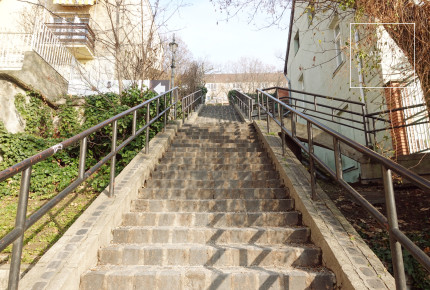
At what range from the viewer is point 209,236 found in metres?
2.71

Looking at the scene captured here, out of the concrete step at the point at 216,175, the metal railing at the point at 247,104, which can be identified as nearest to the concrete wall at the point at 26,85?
the concrete step at the point at 216,175

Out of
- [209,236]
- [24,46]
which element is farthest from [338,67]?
[24,46]

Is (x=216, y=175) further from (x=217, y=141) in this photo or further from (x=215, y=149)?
(x=217, y=141)

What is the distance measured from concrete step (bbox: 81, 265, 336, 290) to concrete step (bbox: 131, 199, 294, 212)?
1.16m

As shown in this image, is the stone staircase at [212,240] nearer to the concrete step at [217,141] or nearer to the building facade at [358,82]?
the concrete step at [217,141]

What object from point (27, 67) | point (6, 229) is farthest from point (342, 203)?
point (27, 67)

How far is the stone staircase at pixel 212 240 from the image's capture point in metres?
2.11

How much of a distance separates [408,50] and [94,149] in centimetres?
573

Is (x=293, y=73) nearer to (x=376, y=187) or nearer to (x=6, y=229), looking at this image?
(x=376, y=187)

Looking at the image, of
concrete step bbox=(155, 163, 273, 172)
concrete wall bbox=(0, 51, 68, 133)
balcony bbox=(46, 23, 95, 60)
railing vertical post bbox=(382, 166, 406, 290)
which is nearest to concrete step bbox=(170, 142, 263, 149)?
concrete step bbox=(155, 163, 273, 172)

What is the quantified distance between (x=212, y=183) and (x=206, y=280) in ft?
6.29

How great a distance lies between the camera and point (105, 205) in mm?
2836

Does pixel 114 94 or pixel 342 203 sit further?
pixel 114 94

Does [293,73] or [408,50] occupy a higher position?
[293,73]
